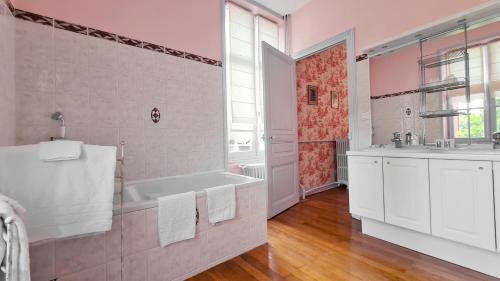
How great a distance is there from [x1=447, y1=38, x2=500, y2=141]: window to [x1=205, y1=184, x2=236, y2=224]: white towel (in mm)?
1971

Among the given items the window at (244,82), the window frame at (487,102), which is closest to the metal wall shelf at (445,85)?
the window frame at (487,102)

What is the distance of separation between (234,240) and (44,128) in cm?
163

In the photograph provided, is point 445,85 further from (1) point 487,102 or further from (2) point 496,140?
(2) point 496,140

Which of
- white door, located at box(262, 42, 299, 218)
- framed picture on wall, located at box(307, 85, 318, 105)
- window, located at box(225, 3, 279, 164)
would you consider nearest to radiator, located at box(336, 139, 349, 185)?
framed picture on wall, located at box(307, 85, 318, 105)

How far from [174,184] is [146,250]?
32.6 inches

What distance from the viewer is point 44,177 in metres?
1.01

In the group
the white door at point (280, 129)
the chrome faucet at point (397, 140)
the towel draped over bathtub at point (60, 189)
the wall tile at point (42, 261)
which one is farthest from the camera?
the white door at point (280, 129)

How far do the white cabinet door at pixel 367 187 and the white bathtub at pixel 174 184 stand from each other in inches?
35.7

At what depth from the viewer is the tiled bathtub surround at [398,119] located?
6.82 ft

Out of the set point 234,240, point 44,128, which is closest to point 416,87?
point 234,240

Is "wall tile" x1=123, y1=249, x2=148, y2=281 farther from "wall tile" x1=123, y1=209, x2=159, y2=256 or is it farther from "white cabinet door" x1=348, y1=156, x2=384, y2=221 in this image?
"white cabinet door" x1=348, y1=156, x2=384, y2=221

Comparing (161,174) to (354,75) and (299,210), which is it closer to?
(299,210)

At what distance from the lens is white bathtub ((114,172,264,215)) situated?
5.89 ft

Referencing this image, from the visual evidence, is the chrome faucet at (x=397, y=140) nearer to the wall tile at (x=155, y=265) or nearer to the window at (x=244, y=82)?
the window at (x=244, y=82)
